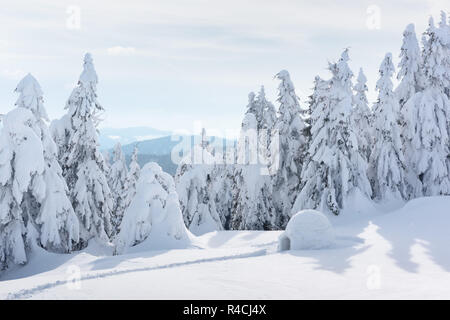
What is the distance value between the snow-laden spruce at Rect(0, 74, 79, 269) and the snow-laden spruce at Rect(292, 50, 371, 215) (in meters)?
15.1

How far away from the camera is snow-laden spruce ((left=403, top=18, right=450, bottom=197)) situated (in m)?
29.5

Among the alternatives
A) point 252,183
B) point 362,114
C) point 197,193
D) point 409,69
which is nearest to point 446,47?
point 409,69

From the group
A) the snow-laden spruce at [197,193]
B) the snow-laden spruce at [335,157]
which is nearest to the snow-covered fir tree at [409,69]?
the snow-laden spruce at [335,157]

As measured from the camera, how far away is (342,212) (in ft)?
88.7

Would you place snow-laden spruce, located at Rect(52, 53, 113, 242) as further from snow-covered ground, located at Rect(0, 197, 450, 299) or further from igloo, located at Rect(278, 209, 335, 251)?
igloo, located at Rect(278, 209, 335, 251)

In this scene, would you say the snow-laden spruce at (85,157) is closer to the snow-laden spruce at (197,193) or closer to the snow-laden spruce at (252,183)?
the snow-laden spruce at (197,193)

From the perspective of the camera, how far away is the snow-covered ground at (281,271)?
10.1m

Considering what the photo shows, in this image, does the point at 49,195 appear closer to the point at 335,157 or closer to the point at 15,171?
the point at 15,171

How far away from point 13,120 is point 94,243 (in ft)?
34.3

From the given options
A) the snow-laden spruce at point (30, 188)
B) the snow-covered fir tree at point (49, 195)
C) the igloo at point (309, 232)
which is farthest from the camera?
the snow-covered fir tree at point (49, 195)

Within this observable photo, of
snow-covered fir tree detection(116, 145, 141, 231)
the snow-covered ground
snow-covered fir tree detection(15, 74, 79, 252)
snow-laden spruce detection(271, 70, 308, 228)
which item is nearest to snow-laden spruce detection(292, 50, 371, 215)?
snow-laden spruce detection(271, 70, 308, 228)

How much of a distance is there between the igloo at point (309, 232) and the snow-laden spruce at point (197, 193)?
14201 mm
